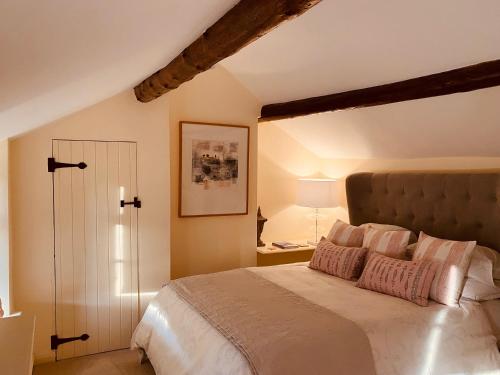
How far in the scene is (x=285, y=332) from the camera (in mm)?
2250

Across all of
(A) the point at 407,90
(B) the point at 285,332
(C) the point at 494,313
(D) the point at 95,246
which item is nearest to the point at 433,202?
(C) the point at 494,313

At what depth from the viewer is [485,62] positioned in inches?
→ 90.7

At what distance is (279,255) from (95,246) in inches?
75.4

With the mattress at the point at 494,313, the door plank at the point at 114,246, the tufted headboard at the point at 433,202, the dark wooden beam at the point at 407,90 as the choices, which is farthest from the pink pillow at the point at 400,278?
the door plank at the point at 114,246

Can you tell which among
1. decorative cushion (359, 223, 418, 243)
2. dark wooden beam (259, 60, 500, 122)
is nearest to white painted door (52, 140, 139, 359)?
dark wooden beam (259, 60, 500, 122)

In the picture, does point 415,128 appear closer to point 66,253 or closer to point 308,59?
point 308,59

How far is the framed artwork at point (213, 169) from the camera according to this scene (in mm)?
3936

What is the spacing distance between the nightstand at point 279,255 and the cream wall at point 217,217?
14cm

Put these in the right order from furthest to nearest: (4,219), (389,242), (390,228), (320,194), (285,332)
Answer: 1. (320,194)
2. (390,228)
3. (389,242)
4. (4,219)
5. (285,332)

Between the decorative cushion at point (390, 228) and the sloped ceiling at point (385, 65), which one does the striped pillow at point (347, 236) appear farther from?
the sloped ceiling at point (385, 65)

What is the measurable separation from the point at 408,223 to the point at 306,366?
1991 mm

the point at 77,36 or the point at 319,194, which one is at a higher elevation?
the point at 77,36

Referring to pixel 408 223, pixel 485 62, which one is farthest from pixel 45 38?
pixel 408 223

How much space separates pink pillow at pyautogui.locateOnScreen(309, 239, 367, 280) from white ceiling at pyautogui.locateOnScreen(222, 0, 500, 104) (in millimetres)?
1247
